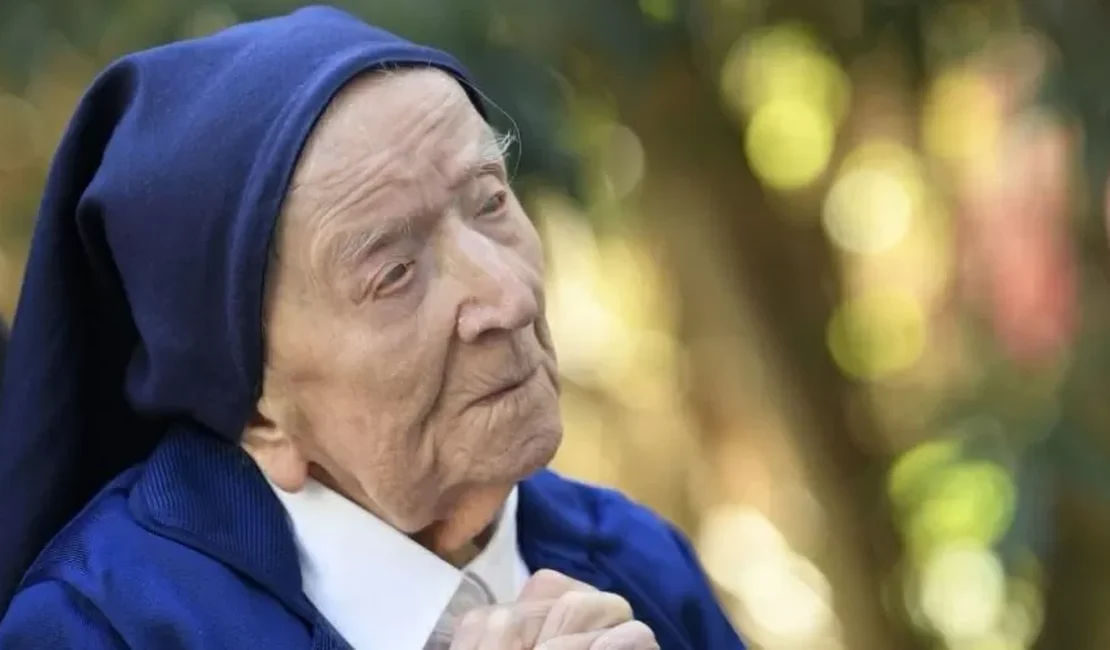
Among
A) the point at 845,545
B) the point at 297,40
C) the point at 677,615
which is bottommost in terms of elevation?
the point at 845,545

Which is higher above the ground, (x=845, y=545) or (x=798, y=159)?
(x=798, y=159)

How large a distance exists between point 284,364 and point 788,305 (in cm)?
107

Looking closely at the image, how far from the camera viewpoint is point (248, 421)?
839mm

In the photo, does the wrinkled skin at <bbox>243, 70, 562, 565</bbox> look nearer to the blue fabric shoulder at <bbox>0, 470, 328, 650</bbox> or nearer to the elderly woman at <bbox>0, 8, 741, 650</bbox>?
the elderly woman at <bbox>0, 8, 741, 650</bbox>

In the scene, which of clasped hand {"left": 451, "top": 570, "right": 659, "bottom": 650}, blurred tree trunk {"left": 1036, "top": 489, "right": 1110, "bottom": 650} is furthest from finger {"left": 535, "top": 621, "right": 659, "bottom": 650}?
blurred tree trunk {"left": 1036, "top": 489, "right": 1110, "bottom": 650}

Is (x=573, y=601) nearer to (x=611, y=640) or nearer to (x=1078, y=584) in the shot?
(x=611, y=640)

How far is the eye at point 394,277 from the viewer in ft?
2.52

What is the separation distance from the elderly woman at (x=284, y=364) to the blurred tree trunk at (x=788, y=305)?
85 cm

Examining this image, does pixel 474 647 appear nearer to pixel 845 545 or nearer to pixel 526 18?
pixel 526 18

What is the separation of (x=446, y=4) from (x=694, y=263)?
0.69m

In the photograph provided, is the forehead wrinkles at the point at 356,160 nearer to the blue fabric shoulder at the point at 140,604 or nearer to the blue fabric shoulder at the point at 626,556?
the blue fabric shoulder at the point at 140,604

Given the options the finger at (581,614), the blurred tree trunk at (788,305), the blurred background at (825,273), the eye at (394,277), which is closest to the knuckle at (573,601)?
the finger at (581,614)

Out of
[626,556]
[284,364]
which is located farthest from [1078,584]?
[284,364]

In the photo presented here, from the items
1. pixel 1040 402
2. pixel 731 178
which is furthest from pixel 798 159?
pixel 1040 402
